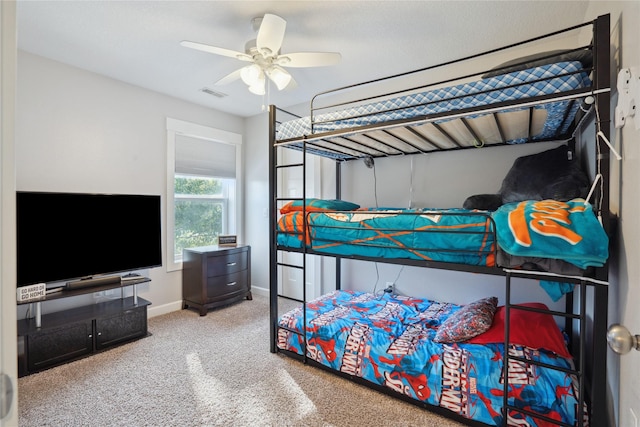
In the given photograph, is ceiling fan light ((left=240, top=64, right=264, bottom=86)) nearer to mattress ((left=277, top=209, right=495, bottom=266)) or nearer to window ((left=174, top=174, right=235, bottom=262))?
mattress ((left=277, top=209, right=495, bottom=266))

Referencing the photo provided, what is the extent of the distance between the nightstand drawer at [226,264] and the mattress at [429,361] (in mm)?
1368

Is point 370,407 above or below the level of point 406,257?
below

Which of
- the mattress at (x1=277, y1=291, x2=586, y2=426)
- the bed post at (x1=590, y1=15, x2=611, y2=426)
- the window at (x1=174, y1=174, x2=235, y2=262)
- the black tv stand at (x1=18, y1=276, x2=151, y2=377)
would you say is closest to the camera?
the bed post at (x1=590, y1=15, x2=611, y2=426)

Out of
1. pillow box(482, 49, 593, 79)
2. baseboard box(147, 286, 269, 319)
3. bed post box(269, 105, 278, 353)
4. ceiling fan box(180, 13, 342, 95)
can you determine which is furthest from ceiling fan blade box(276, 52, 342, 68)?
baseboard box(147, 286, 269, 319)

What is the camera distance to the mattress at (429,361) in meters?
1.58

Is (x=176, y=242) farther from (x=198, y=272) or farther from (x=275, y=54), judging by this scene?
(x=275, y=54)

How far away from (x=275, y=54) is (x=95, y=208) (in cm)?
218

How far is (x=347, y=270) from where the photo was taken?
138 inches

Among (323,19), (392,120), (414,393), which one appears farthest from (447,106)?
(414,393)

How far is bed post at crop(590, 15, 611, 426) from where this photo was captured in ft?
4.15

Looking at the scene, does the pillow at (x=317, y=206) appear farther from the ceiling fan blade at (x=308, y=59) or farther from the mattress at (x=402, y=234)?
the ceiling fan blade at (x=308, y=59)

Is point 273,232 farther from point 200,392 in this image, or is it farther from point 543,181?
point 543,181

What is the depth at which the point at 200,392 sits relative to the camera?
204cm

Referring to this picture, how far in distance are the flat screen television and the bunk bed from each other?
1504 millimetres
